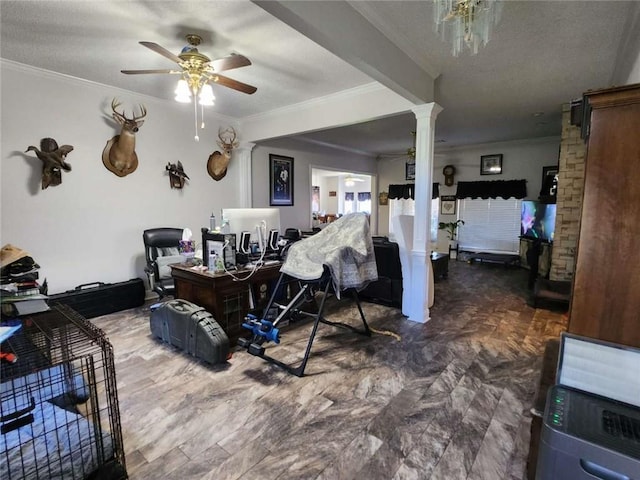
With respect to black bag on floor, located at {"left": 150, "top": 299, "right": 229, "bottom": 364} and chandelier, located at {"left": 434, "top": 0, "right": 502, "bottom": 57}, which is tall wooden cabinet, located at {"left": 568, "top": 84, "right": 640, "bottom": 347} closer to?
chandelier, located at {"left": 434, "top": 0, "right": 502, "bottom": 57}

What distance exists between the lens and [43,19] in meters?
2.38

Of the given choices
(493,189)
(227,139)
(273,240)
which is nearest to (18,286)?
(273,240)

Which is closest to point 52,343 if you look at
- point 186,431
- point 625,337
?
point 186,431

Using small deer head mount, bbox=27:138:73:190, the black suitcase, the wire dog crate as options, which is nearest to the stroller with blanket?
the wire dog crate

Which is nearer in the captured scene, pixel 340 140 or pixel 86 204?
pixel 86 204

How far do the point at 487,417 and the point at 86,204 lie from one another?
4392mm

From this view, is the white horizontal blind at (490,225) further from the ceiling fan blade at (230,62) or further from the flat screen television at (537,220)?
the ceiling fan blade at (230,62)

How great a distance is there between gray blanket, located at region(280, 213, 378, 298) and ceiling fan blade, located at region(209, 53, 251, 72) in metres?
1.52

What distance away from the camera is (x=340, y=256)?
8.52 ft

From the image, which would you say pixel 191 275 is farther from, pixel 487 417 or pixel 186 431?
pixel 487 417

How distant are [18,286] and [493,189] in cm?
770

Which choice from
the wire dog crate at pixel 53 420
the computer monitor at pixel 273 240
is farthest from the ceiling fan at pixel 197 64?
the wire dog crate at pixel 53 420

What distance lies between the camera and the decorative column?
535 cm

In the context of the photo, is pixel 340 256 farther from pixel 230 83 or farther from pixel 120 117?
pixel 120 117
